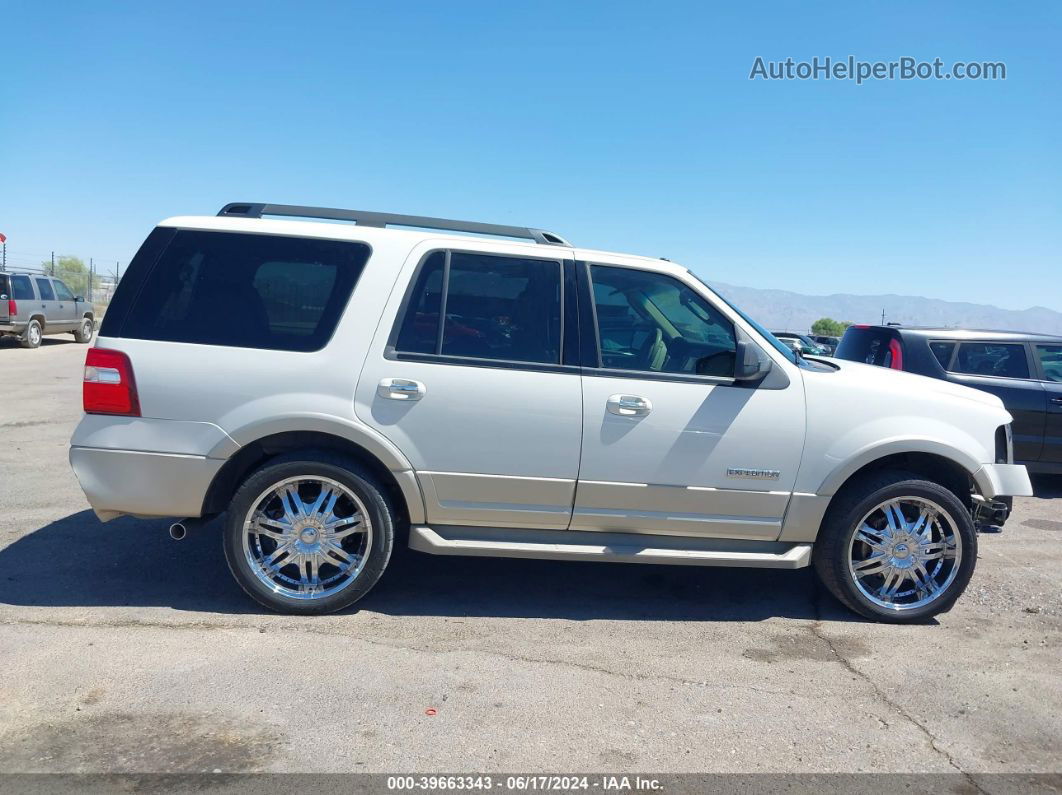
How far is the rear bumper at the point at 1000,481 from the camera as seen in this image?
4.81m

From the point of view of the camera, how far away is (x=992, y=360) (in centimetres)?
829

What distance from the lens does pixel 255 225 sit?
15.0ft

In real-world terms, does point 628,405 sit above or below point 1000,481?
above

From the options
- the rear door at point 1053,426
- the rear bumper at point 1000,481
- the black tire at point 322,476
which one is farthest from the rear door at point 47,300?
the rear bumper at point 1000,481

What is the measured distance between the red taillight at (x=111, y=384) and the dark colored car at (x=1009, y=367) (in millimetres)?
6832

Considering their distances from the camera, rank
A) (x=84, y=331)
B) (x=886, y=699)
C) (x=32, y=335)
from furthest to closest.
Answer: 1. (x=84, y=331)
2. (x=32, y=335)
3. (x=886, y=699)

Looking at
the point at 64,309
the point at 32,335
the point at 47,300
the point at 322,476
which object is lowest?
the point at 322,476

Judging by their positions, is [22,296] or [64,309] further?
[64,309]

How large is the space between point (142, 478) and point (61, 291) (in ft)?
70.7

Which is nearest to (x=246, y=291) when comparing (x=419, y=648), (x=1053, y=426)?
(x=419, y=648)

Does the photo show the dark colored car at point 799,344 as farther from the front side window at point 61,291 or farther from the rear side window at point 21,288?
the front side window at point 61,291

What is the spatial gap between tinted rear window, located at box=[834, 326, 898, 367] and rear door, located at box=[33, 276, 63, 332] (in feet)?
66.0

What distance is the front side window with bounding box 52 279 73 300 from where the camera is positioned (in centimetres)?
2244

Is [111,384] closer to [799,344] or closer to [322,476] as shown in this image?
[322,476]
